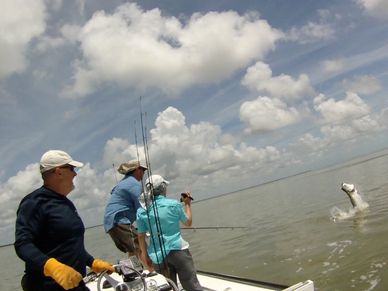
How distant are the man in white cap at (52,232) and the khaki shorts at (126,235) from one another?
2.87m

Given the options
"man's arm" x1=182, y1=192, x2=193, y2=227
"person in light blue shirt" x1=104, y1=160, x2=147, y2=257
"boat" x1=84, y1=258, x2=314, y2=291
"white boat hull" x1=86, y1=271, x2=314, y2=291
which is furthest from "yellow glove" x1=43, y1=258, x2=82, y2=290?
"person in light blue shirt" x1=104, y1=160, x2=147, y2=257

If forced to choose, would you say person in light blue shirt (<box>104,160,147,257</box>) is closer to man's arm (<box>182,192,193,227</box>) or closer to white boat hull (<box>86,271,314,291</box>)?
white boat hull (<box>86,271,314,291</box>)

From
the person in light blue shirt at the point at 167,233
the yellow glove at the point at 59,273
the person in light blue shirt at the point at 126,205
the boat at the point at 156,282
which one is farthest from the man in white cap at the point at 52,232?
the person in light blue shirt at the point at 126,205

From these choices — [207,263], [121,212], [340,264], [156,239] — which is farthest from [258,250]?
[156,239]

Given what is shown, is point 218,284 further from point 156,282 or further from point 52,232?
point 52,232

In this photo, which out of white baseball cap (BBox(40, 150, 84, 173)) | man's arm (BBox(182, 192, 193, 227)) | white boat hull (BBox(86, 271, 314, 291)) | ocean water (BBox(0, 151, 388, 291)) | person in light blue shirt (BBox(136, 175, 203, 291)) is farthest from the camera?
ocean water (BBox(0, 151, 388, 291))

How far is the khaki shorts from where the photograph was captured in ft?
20.5

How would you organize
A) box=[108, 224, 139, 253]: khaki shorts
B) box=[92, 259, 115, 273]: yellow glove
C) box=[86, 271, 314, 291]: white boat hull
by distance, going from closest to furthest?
1. box=[92, 259, 115, 273]: yellow glove
2. box=[86, 271, 314, 291]: white boat hull
3. box=[108, 224, 139, 253]: khaki shorts

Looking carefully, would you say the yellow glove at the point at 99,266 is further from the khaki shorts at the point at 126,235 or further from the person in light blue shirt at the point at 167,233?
the khaki shorts at the point at 126,235

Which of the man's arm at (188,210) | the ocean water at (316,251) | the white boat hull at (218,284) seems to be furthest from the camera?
the ocean water at (316,251)

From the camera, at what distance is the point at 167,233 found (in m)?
4.84

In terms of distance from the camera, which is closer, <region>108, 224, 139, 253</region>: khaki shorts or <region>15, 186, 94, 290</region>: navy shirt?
<region>15, 186, 94, 290</region>: navy shirt

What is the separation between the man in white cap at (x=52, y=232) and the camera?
9.29ft

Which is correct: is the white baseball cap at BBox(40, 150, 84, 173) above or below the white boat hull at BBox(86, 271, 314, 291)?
above
